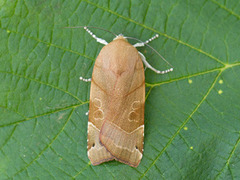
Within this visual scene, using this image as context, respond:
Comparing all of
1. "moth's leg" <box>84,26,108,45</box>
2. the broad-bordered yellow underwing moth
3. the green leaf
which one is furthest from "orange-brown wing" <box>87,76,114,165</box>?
"moth's leg" <box>84,26,108,45</box>

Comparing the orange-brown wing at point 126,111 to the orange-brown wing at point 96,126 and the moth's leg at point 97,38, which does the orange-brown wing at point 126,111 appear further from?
the moth's leg at point 97,38

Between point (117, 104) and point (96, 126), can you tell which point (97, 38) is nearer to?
point (117, 104)

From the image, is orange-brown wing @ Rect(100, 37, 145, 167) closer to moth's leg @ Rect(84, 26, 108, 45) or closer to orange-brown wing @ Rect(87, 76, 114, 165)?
orange-brown wing @ Rect(87, 76, 114, 165)

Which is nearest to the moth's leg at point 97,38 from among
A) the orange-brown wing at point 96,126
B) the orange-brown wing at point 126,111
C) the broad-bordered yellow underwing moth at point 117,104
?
the broad-bordered yellow underwing moth at point 117,104

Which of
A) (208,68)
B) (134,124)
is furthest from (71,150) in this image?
(208,68)

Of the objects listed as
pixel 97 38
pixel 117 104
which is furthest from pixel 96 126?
pixel 97 38

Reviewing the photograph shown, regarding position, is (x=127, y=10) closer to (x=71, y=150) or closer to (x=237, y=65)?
(x=237, y=65)
